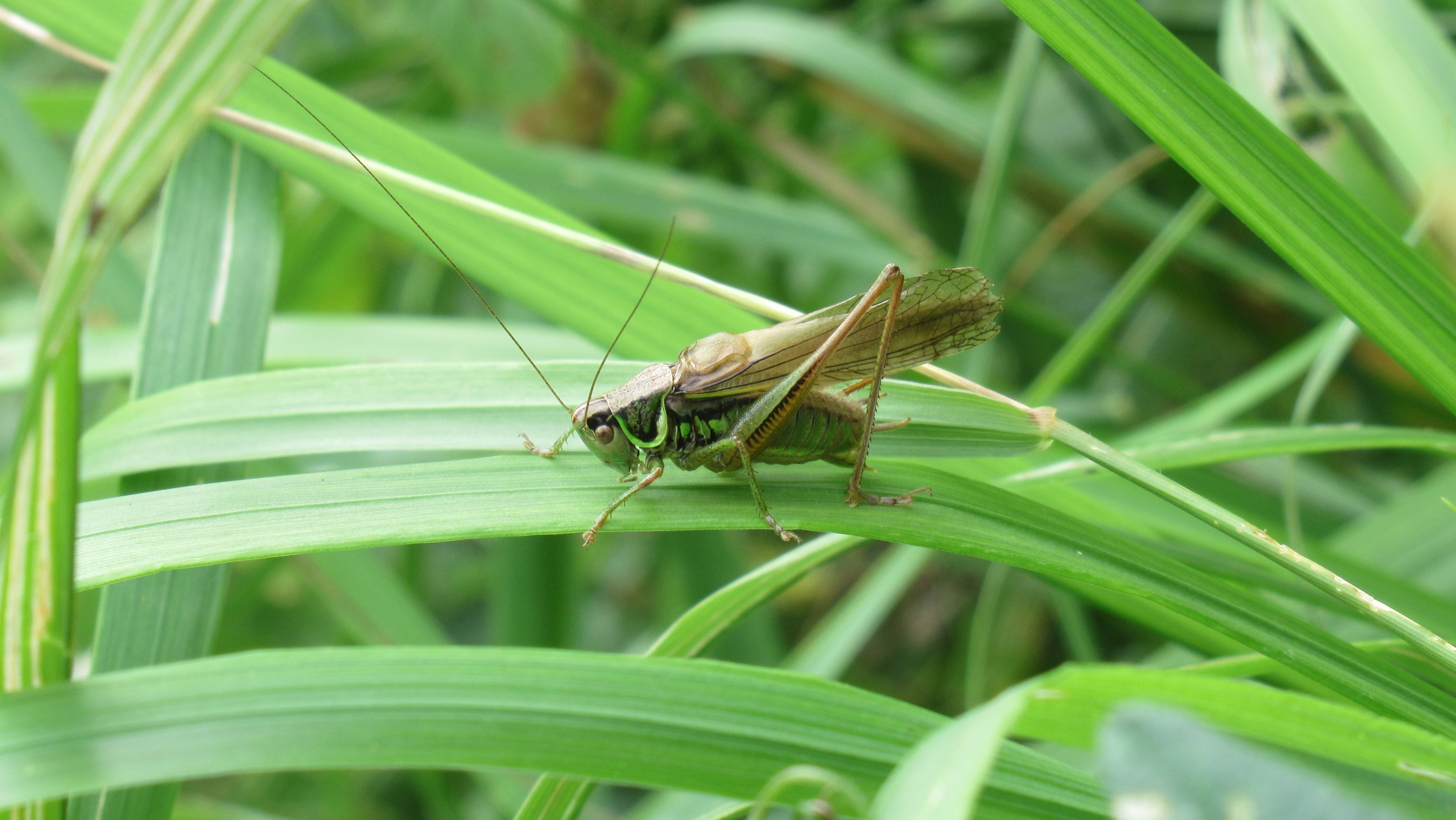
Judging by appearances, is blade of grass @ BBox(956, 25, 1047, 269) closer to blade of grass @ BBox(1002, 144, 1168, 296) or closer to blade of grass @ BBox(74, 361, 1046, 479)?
blade of grass @ BBox(1002, 144, 1168, 296)

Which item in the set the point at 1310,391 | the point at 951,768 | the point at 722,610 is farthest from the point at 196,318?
the point at 1310,391

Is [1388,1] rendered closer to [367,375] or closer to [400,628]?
[367,375]

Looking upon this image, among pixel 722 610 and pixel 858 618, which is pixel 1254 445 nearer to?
pixel 722 610

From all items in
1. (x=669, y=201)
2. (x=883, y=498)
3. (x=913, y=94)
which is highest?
(x=913, y=94)

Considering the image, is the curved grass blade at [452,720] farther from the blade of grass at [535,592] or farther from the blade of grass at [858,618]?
the blade of grass at [535,592]

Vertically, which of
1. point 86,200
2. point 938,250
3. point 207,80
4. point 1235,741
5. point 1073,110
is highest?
point 1073,110

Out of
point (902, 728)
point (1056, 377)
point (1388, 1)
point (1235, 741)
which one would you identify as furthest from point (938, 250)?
point (1235, 741)
